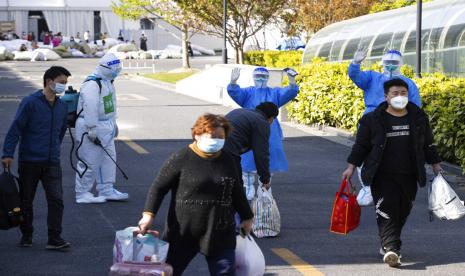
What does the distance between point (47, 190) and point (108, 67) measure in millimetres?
2821

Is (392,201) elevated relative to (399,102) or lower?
lower

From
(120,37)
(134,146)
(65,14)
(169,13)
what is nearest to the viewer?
(134,146)

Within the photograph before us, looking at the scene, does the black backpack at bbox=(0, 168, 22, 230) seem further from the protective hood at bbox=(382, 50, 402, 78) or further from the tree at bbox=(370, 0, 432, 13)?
the tree at bbox=(370, 0, 432, 13)

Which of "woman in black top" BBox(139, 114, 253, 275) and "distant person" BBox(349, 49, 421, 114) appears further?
"distant person" BBox(349, 49, 421, 114)

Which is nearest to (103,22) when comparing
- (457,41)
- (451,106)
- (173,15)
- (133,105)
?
(173,15)

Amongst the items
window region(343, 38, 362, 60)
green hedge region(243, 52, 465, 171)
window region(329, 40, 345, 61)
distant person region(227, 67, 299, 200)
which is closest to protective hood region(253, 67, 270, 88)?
distant person region(227, 67, 299, 200)

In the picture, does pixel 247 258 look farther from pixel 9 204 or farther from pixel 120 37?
pixel 120 37

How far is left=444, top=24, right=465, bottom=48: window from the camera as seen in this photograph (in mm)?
20406

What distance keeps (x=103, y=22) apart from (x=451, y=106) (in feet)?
191

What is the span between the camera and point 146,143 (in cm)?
1839

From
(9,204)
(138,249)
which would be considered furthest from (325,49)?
(138,249)

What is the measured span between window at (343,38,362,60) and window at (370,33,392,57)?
135 cm

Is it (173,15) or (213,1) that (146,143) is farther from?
(173,15)

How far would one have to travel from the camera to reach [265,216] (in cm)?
986
